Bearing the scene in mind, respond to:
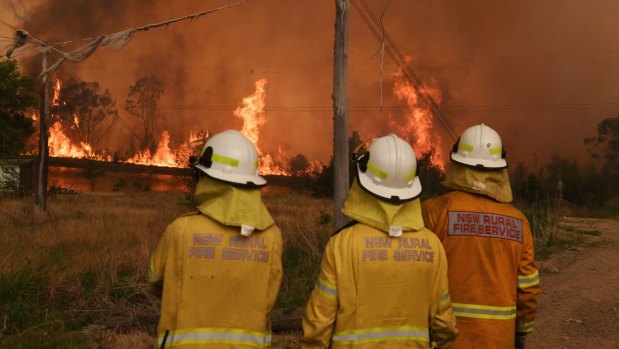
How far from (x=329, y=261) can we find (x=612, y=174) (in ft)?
207

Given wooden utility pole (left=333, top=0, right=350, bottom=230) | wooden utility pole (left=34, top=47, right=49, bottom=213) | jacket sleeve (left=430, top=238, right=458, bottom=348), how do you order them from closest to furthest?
jacket sleeve (left=430, top=238, right=458, bottom=348)
wooden utility pole (left=333, top=0, right=350, bottom=230)
wooden utility pole (left=34, top=47, right=49, bottom=213)

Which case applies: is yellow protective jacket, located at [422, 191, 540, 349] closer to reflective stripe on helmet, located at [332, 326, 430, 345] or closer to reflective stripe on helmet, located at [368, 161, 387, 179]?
reflective stripe on helmet, located at [332, 326, 430, 345]

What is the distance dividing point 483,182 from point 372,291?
4.42 ft

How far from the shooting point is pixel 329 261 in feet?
9.11

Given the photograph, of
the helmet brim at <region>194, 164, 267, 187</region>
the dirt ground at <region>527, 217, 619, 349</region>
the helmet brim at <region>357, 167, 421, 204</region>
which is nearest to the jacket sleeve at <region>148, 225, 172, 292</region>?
the helmet brim at <region>194, 164, 267, 187</region>

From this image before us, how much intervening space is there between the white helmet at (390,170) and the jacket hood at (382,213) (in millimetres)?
45

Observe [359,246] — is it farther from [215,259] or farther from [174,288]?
[174,288]

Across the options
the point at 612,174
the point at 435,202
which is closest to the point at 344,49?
the point at 435,202

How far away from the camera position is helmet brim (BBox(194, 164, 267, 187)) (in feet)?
9.48

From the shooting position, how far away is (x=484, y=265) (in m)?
3.50

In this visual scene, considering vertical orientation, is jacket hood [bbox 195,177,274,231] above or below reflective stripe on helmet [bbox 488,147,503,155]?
below

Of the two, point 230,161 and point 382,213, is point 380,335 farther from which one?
point 230,161

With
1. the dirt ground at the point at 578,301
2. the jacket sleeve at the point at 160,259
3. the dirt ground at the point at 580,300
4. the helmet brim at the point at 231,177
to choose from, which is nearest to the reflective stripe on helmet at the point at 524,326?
the helmet brim at the point at 231,177

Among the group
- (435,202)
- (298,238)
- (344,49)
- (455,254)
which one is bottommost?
(298,238)
